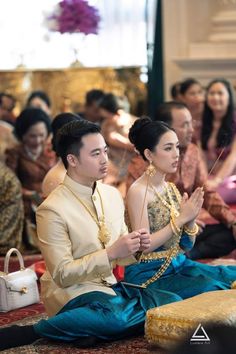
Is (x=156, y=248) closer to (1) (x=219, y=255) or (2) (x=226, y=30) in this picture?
(1) (x=219, y=255)

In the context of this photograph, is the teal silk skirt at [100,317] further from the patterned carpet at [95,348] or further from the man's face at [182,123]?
the man's face at [182,123]

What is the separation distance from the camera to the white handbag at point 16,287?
4.23 meters

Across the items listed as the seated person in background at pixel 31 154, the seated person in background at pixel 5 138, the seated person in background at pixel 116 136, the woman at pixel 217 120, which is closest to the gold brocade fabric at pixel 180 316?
the seated person in background at pixel 116 136

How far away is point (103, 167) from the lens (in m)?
3.71

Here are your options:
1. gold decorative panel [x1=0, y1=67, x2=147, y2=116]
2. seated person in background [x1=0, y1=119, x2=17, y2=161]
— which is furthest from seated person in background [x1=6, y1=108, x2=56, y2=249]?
gold decorative panel [x1=0, y1=67, x2=147, y2=116]

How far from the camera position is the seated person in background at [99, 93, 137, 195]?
6.37 m

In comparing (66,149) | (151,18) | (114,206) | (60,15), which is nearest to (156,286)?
(114,206)

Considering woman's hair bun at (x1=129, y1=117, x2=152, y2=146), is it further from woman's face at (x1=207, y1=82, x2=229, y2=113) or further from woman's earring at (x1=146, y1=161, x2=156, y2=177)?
woman's face at (x1=207, y1=82, x2=229, y2=113)

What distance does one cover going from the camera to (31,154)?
6.44m

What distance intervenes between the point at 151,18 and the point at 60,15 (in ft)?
3.62

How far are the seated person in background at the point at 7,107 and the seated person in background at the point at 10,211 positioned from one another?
2.67 meters

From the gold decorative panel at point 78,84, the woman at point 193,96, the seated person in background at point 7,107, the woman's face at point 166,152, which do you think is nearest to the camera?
the woman's face at point 166,152

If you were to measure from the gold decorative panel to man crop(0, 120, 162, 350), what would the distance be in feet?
15.7

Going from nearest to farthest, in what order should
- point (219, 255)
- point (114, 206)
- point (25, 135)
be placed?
point (114, 206)
point (219, 255)
point (25, 135)
